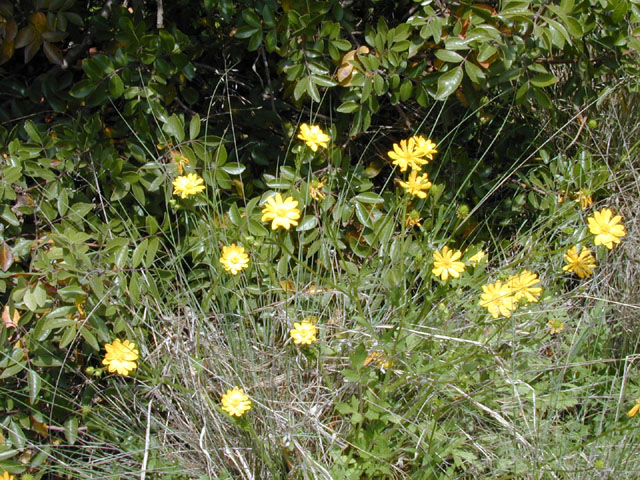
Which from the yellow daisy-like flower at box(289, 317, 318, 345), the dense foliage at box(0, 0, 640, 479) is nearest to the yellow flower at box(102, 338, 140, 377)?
the dense foliage at box(0, 0, 640, 479)

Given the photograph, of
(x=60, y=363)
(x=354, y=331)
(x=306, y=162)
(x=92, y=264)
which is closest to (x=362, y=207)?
(x=306, y=162)

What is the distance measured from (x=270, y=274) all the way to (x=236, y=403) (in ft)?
0.97

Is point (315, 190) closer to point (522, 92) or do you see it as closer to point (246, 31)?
point (246, 31)

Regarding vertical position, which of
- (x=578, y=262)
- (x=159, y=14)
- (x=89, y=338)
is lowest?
(x=89, y=338)

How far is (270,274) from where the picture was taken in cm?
150

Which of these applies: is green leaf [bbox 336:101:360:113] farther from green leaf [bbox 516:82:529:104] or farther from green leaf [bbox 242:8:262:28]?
green leaf [bbox 516:82:529:104]

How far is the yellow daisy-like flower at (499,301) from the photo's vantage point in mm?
1360

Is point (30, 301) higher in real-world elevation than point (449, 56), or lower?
lower

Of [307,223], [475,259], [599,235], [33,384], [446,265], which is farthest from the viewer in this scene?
[307,223]

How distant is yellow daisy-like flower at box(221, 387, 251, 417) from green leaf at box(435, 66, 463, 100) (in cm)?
88

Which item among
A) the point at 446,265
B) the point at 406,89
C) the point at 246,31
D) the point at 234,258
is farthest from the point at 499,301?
the point at 246,31

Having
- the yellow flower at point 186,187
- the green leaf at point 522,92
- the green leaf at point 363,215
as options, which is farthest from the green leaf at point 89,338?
the green leaf at point 522,92

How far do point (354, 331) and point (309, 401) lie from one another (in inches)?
9.3

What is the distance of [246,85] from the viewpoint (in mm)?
2125
